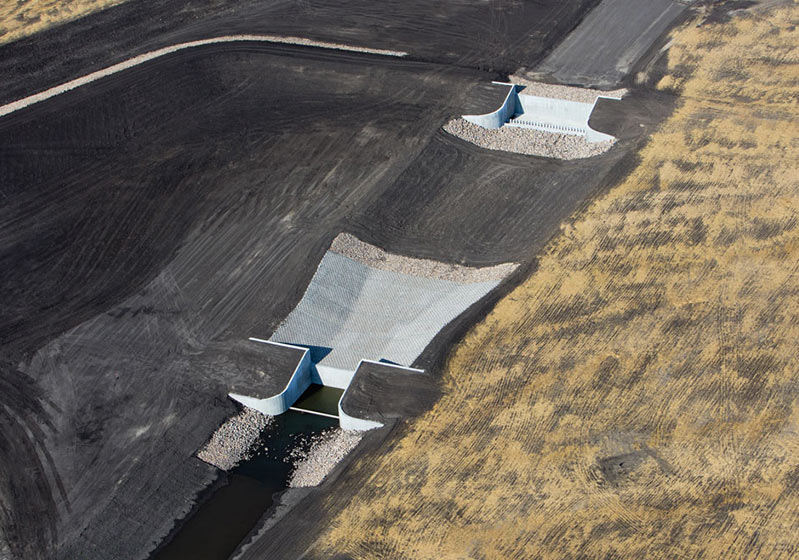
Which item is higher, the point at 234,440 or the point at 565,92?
the point at 565,92

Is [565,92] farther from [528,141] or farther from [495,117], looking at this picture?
[495,117]

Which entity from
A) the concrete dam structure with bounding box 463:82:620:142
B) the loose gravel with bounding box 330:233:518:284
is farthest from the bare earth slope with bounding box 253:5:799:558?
the concrete dam structure with bounding box 463:82:620:142

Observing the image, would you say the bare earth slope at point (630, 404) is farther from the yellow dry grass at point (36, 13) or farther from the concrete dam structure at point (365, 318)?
the yellow dry grass at point (36, 13)

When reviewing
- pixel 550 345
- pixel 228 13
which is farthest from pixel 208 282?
pixel 228 13

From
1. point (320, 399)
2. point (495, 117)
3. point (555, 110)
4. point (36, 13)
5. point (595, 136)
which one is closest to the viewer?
point (320, 399)

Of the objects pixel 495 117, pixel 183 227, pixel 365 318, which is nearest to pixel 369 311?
pixel 365 318

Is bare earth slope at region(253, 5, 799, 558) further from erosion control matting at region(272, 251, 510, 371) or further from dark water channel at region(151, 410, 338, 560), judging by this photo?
dark water channel at region(151, 410, 338, 560)
